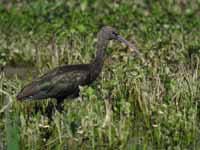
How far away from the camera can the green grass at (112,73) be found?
877 cm

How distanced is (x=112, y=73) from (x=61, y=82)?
1134 mm

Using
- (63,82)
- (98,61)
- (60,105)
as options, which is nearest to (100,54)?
(98,61)

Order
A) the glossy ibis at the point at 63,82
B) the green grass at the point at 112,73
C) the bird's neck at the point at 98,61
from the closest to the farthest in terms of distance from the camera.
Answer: the green grass at the point at 112,73 < the glossy ibis at the point at 63,82 < the bird's neck at the point at 98,61

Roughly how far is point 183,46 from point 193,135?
11.3 ft

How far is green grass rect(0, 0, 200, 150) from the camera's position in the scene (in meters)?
8.77

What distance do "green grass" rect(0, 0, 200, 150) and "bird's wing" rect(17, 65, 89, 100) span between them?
0.18 m

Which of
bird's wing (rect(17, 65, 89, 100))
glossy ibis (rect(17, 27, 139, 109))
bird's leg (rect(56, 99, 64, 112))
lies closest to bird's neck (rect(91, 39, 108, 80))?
glossy ibis (rect(17, 27, 139, 109))

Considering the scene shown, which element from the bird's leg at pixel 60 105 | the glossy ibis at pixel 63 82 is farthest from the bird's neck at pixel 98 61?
the bird's leg at pixel 60 105

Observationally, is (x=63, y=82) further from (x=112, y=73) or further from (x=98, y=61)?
(x=112, y=73)

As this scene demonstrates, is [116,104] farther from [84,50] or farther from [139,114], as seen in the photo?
[84,50]

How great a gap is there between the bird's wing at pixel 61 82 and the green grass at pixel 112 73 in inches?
7.1

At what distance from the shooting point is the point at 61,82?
9.97 metres

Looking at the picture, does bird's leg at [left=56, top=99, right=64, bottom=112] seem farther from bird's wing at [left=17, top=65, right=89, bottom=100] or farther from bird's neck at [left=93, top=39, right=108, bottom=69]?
bird's neck at [left=93, top=39, right=108, bottom=69]

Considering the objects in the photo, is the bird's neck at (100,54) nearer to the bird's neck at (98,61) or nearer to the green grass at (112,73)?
the bird's neck at (98,61)
